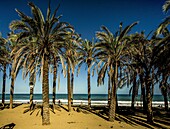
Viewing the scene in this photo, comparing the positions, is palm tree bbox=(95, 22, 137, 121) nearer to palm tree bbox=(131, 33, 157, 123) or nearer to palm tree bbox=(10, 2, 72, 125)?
palm tree bbox=(131, 33, 157, 123)

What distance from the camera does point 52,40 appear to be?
18484 mm

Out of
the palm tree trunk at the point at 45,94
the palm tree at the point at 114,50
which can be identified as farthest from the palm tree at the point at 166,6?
the palm tree trunk at the point at 45,94

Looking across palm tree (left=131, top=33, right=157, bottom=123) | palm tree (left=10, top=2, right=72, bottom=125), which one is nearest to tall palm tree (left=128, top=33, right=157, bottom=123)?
palm tree (left=131, top=33, right=157, bottom=123)

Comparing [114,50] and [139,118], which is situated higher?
[114,50]

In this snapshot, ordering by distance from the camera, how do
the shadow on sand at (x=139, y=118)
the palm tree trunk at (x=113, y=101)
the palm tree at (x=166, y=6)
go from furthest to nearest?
the palm tree trunk at (x=113, y=101), the shadow on sand at (x=139, y=118), the palm tree at (x=166, y=6)

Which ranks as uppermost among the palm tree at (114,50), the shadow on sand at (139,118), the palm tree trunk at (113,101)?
the palm tree at (114,50)

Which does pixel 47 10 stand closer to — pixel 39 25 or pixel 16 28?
pixel 39 25

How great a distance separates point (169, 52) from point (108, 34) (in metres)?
7.34

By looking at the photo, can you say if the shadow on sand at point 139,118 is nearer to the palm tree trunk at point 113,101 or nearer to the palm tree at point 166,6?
the palm tree trunk at point 113,101

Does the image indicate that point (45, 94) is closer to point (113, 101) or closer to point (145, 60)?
point (113, 101)

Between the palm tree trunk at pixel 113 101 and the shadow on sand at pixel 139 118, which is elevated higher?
the palm tree trunk at pixel 113 101

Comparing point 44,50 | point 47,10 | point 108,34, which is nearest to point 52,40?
point 44,50

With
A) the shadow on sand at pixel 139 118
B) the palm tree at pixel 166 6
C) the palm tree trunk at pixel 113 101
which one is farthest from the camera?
the palm tree trunk at pixel 113 101

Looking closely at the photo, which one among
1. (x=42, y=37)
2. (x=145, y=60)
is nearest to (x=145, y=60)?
(x=145, y=60)
